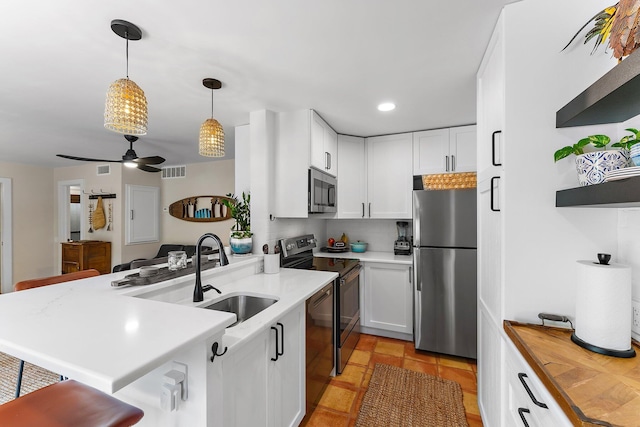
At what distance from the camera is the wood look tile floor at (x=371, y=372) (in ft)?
6.32

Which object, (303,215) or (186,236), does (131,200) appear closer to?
(186,236)

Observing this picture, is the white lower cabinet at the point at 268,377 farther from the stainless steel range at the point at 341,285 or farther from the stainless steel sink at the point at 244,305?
the stainless steel range at the point at 341,285

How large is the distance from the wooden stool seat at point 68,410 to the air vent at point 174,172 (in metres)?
4.79

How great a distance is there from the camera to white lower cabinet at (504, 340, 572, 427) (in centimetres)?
82

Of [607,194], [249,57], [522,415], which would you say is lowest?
[522,415]

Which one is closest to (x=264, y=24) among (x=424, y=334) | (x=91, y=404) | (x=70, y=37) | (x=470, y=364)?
(x=70, y=37)

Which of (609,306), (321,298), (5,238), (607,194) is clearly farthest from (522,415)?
(5,238)

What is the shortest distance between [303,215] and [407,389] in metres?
1.69

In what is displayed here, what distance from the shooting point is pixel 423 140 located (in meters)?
3.21

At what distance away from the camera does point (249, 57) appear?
1.71 m

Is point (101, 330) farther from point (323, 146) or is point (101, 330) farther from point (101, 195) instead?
point (101, 195)

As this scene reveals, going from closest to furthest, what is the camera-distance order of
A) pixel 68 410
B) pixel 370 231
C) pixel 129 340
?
pixel 129 340 → pixel 68 410 → pixel 370 231

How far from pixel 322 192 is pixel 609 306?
7.28 feet

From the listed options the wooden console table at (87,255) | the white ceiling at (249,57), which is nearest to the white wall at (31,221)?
the wooden console table at (87,255)
